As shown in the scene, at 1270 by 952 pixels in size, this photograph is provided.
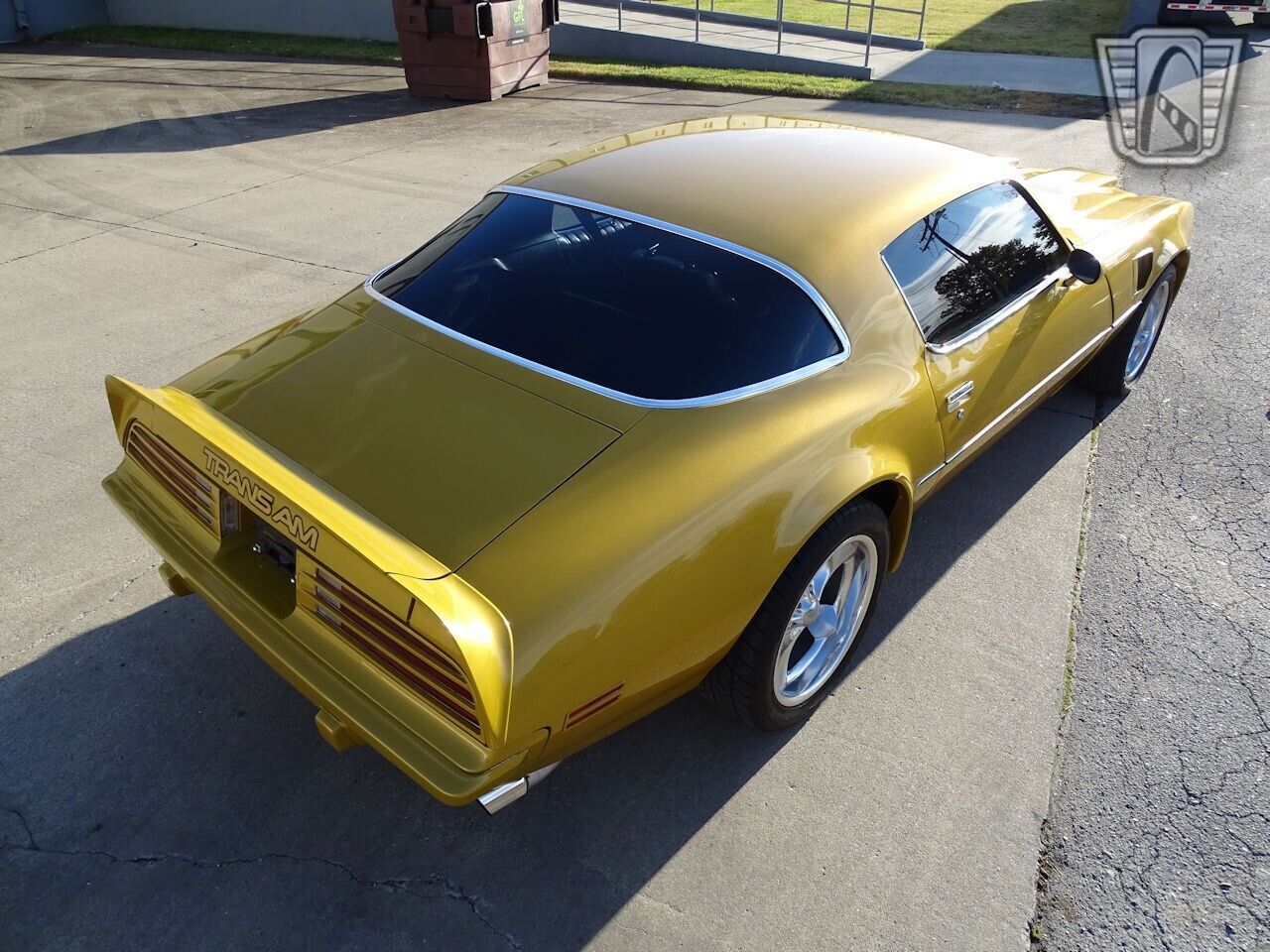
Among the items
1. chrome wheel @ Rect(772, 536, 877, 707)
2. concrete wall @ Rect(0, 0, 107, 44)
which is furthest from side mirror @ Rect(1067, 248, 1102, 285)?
concrete wall @ Rect(0, 0, 107, 44)

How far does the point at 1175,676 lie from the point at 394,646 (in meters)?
2.59

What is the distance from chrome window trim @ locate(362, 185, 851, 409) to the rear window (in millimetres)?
14

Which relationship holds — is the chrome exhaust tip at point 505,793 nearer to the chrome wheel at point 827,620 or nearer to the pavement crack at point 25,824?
the chrome wheel at point 827,620

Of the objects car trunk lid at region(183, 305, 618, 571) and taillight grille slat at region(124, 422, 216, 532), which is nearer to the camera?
car trunk lid at region(183, 305, 618, 571)

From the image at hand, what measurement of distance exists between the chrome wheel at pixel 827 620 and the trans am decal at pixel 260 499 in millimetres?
1381

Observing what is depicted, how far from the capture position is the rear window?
262 centimetres

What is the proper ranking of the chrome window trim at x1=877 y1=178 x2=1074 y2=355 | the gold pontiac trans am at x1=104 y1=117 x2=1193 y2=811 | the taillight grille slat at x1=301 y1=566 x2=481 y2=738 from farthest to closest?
the chrome window trim at x1=877 y1=178 x2=1074 y2=355
the gold pontiac trans am at x1=104 y1=117 x2=1193 y2=811
the taillight grille slat at x1=301 y1=566 x2=481 y2=738

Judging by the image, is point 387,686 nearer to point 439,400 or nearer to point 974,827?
point 439,400


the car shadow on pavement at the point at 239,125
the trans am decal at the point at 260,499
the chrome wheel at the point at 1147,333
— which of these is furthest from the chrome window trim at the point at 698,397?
the car shadow on pavement at the point at 239,125

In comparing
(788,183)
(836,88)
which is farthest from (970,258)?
(836,88)

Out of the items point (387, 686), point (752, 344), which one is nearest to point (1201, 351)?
point (752, 344)

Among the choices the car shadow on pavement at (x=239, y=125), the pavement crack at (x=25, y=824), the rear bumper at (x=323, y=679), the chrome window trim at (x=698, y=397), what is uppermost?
the chrome window trim at (x=698, y=397)

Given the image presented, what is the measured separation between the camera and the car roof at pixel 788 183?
2863mm

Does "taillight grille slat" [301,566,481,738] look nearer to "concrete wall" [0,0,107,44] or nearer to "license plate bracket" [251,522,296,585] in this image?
"license plate bracket" [251,522,296,585]
